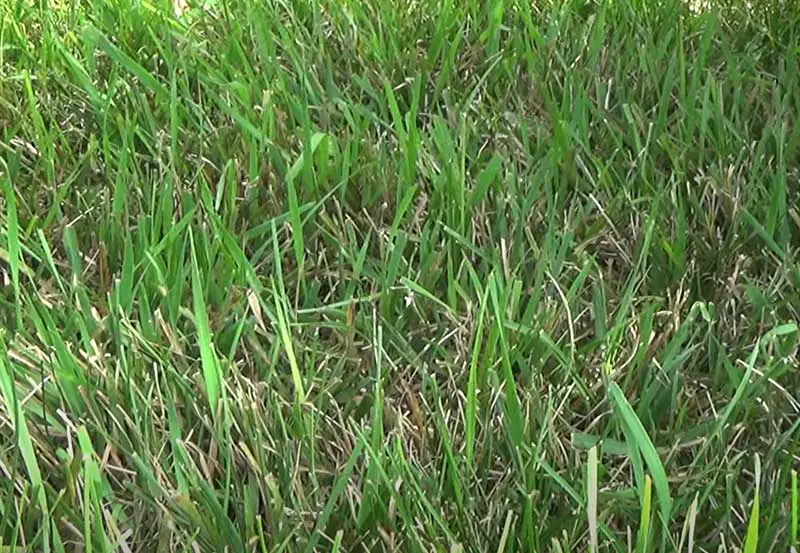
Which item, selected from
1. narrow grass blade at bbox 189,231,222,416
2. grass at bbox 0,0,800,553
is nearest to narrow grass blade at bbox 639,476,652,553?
grass at bbox 0,0,800,553

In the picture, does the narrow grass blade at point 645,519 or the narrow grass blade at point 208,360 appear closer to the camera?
the narrow grass blade at point 645,519

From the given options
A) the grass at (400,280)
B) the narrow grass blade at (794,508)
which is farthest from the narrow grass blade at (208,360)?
the narrow grass blade at (794,508)

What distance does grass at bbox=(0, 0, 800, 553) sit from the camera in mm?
848

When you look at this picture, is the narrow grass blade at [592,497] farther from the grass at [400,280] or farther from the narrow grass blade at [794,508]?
the narrow grass blade at [794,508]

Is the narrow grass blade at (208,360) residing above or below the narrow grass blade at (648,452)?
above

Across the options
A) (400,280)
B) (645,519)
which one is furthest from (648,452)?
(400,280)

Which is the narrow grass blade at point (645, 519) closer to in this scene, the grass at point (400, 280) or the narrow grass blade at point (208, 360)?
the grass at point (400, 280)

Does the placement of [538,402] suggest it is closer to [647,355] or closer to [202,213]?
[647,355]

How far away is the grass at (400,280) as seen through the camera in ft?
2.78

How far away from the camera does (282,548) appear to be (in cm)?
79

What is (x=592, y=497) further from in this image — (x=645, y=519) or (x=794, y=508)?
(x=794, y=508)

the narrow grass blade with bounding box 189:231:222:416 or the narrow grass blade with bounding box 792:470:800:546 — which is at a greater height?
the narrow grass blade with bounding box 189:231:222:416

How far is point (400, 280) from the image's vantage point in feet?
3.59

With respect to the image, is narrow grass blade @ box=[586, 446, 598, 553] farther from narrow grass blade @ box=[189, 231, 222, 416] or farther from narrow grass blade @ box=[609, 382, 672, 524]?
narrow grass blade @ box=[189, 231, 222, 416]
